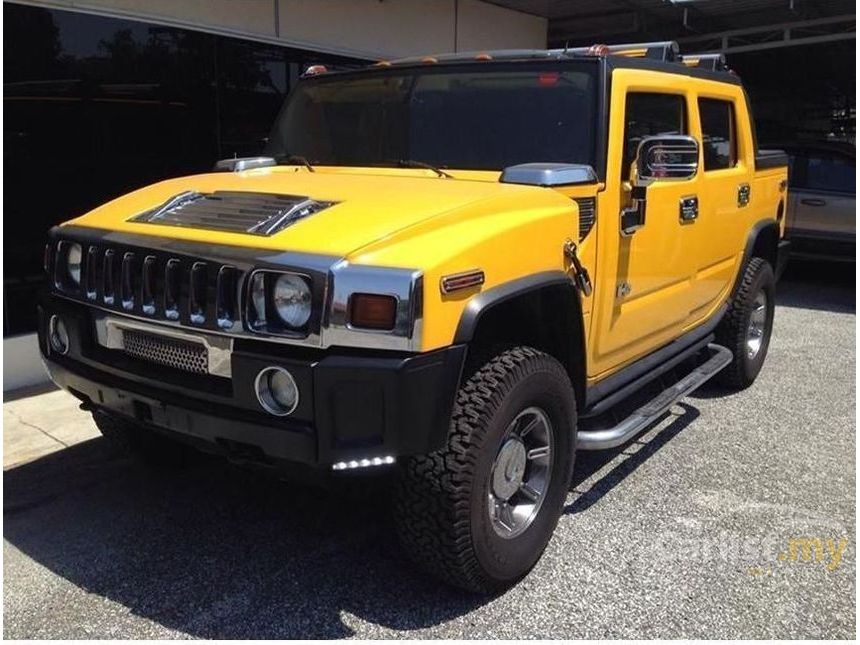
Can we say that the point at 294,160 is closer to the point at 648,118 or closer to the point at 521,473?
the point at 648,118

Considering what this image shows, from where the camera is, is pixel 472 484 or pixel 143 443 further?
pixel 143 443

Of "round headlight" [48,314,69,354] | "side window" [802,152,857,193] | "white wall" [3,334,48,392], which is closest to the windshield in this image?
"round headlight" [48,314,69,354]

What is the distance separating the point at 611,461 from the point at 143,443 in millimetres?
2378

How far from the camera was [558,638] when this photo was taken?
278 centimetres

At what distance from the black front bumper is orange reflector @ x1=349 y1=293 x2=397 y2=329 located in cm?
9

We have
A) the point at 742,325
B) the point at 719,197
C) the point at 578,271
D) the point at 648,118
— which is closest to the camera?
the point at 578,271

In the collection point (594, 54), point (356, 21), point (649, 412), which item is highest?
point (356, 21)

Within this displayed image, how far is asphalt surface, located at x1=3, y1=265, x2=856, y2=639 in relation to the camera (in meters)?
2.86

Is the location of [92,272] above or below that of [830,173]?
above

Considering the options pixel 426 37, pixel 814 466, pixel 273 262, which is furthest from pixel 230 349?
pixel 426 37

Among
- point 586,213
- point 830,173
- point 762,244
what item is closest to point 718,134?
point 762,244

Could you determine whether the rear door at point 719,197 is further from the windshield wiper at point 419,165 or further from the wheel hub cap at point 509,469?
the wheel hub cap at point 509,469

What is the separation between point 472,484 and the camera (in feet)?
8.86

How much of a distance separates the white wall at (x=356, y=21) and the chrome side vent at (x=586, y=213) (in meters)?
4.15
